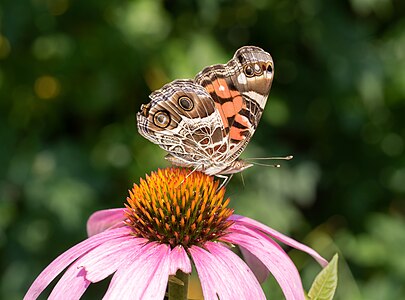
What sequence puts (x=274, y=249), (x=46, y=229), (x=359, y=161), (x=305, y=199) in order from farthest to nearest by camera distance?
1. (x=359, y=161)
2. (x=305, y=199)
3. (x=46, y=229)
4. (x=274, y=249)

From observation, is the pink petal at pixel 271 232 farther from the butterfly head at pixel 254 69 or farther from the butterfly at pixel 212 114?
the butterfly head at pixel 254 69

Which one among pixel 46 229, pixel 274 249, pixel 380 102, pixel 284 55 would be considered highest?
pixel 284 55

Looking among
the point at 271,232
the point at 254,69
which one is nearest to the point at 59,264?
the point at 271,232

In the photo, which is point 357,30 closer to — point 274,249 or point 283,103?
point 283,103

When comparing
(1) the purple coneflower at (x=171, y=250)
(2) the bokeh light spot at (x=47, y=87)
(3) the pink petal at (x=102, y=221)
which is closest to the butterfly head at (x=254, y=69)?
(1) the purple coneflower at (x=171, y=250)

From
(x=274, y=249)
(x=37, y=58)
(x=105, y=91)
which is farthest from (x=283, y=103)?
(x=274, y=249)

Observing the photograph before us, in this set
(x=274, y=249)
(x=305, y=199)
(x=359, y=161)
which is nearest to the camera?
(x=274, y=249)
